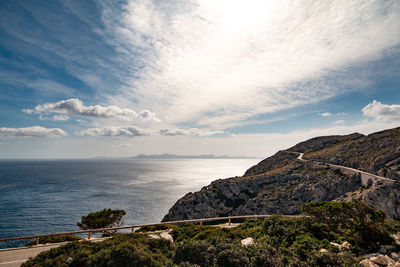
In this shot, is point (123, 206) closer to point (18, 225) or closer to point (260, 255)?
point (18, 225)

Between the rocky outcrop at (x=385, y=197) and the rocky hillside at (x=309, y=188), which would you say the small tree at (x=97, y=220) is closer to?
the rocky hillside at (x=309, y=188)

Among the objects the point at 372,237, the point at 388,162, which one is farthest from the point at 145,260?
the point at 388,162

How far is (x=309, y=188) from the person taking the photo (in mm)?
53938

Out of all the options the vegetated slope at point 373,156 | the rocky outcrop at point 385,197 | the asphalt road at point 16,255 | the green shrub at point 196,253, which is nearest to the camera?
the green shrub at point 196,253

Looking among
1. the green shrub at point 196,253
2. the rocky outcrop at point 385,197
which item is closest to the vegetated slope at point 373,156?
the rocky outcrop at point 385,197

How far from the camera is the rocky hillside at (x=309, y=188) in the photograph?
42.5 meters

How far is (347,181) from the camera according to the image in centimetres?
5031

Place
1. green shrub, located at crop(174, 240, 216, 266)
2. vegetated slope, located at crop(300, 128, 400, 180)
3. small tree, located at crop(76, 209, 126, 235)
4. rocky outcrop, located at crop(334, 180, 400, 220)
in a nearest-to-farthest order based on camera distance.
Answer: green shrub, located at crop(174, 240, 216, 266)
small tree, located at crop(76, 209, 126, 235)
rocky outcrop, located at crop(334, 180, 400, 220)
vegetated slope, located at crop(300, 128, 400, 180)

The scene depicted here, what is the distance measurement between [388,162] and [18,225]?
101 meters

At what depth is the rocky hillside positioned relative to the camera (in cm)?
4251

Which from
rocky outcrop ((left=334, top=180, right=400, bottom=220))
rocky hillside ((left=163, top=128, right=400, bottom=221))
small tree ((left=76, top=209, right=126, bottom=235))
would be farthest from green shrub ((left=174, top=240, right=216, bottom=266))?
rocky hillside ((left=163, top=128, right=400, bottom=221))

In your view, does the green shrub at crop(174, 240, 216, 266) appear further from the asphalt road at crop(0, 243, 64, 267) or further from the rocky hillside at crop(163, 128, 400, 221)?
the rocky hillside at crop(163, 128, 400, 221)

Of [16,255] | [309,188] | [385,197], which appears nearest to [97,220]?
[16,255]

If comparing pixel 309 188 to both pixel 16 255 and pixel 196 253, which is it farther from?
pixel 16 255
